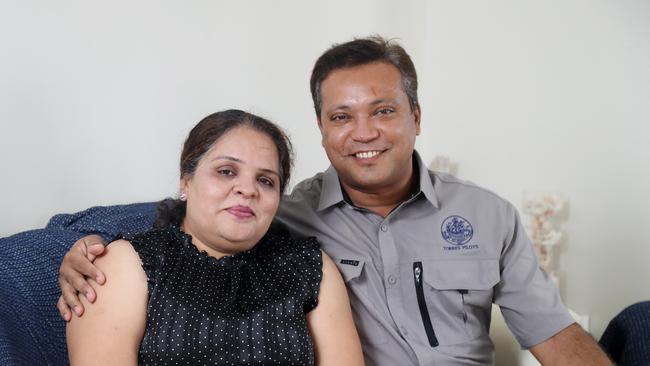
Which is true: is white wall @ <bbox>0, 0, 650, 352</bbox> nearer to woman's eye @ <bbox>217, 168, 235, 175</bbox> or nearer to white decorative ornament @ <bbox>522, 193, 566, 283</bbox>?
white decorative ornament @ <bbox>522, 193, 566, 283</bbox>

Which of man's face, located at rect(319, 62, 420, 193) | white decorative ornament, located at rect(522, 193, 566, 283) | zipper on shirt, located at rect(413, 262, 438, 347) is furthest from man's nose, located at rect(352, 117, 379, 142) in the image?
white decorative ornament, located at rect(522, 193, 566, 283)

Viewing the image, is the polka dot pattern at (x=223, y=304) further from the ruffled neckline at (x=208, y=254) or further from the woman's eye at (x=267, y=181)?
the woman's eye at (x=267, y=181)

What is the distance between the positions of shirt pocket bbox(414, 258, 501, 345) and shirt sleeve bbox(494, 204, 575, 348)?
0.17ft

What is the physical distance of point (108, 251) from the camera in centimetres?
145

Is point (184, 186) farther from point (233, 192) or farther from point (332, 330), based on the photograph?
point (332, 330)

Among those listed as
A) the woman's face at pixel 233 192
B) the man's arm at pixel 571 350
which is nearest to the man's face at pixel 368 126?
the woman's face at pixel 233 192

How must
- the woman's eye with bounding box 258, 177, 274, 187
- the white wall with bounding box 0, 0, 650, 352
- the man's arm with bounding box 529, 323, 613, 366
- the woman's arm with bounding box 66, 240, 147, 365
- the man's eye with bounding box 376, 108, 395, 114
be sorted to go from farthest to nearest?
the white wall with bounding box 0, 0, 650, 352
the man's eye with bounding box 376, 108, 395, 114
the man's arm with bounding box 529, 323, 613, 366
the woman's eye with bounding box 258, 177, 274, 187
the woman's arm with bounding box 66, 240, 147, 365

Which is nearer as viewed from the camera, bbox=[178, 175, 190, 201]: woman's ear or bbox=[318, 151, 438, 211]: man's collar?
bbox=[178, 175, 190, 201]: woman's ear

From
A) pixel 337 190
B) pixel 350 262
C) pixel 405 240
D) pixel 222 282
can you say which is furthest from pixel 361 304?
pixel 222 282

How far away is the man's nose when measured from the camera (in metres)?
1.81

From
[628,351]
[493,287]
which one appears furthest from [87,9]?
[628,351]

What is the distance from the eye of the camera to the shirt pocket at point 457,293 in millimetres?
1799

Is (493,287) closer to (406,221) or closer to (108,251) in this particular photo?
(406,221)

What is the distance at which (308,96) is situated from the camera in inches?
109
